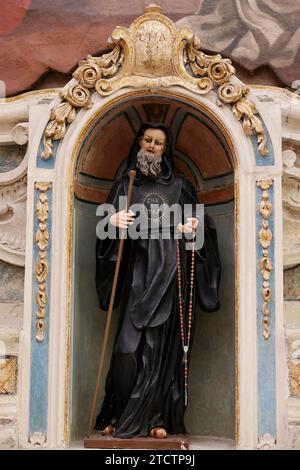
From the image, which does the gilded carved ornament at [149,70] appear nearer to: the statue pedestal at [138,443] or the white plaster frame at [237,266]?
the white plaster frame at [237,266]

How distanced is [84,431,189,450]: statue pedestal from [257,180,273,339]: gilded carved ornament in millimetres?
858

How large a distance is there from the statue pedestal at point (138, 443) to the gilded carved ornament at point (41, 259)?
731mm

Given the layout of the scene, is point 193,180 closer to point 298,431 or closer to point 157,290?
point 157,290

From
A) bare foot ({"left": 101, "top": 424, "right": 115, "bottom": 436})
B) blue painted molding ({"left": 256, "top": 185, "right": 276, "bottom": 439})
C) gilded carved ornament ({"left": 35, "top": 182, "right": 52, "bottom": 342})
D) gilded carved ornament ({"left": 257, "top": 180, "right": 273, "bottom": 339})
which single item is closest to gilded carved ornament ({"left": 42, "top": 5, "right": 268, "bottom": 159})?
gilded carved ornament ({"left": 35, "top": 182, "right": 52, "bottom": 342})

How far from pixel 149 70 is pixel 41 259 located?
143 centimetres

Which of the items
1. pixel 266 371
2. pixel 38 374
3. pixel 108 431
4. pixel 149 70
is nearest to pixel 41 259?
pixel 38 374

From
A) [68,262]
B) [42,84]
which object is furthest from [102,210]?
[42,84]

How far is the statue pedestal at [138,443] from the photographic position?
26.1ft

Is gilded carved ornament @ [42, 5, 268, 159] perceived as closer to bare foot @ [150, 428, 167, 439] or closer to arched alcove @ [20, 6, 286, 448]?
arched alcove @ [20, 6, 286, 448]

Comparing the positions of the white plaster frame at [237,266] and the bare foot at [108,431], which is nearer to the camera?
the white plaster frame at [237,266]

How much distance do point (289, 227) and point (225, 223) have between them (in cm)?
44

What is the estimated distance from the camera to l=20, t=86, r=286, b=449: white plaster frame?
7996 millimetres

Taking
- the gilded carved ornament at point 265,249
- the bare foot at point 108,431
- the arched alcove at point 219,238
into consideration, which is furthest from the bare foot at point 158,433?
the gilded carved ornament at point 265,249

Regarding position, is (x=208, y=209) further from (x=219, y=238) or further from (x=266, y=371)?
(x=266, y=371)
